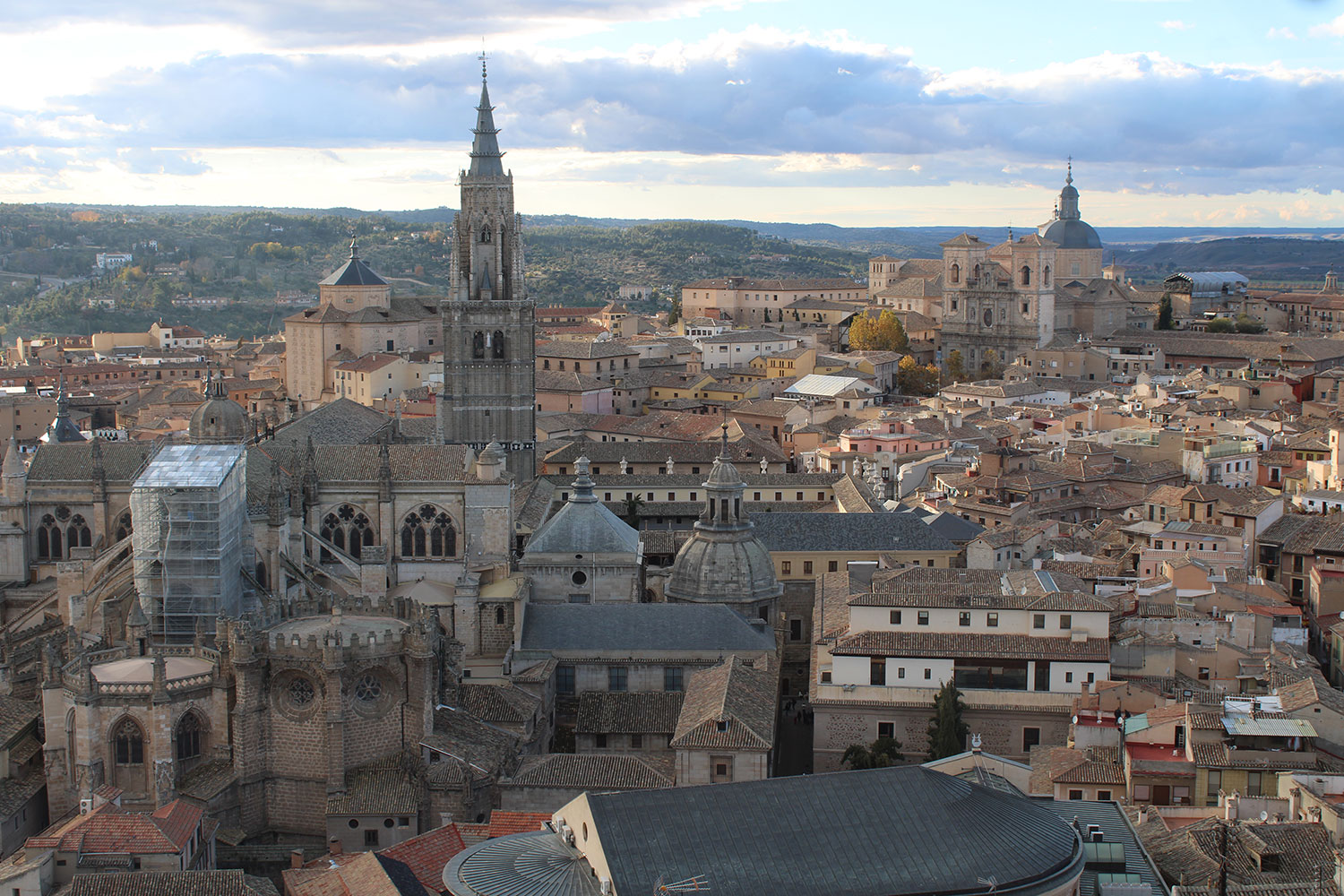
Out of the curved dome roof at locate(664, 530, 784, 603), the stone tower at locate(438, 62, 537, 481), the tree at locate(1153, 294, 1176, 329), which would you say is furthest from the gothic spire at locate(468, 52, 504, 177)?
the tree at locate(1153, 294, 1176, 329)

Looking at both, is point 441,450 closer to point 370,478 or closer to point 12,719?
point 370,478

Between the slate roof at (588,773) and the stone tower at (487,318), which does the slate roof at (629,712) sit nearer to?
the slate roof at (588,773)

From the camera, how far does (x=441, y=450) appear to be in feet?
168

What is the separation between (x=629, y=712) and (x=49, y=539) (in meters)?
20.7

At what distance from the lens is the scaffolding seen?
41344 millimetres

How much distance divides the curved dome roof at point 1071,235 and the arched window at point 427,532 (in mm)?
119693

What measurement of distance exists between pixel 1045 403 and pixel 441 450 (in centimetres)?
5825

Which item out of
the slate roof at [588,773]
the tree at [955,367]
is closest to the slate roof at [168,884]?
the slate roof at [588,773]

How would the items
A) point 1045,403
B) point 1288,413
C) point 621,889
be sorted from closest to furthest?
point 621,889 < point 1288,413 < point 1045,403

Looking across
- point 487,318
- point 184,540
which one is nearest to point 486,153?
point 487,318

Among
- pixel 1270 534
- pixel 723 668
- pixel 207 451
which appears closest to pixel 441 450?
pixel 207 451

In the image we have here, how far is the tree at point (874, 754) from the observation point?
41062 millimetres

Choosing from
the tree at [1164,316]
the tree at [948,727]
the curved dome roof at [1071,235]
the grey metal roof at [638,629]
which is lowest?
the tree at [948,727]

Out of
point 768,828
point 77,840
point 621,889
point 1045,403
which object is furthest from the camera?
point 1045,403
